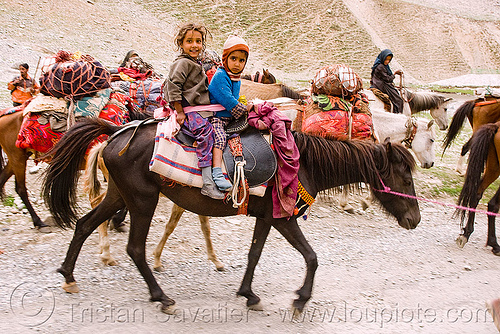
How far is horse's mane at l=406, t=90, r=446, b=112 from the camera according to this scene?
934cm

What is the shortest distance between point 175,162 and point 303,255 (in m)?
1.43

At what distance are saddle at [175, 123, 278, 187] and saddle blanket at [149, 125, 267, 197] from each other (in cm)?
6

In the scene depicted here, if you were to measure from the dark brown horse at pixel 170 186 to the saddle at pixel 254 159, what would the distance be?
23 cm

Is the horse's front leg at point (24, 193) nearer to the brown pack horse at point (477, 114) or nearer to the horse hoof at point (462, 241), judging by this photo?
the horse hoof at point (462, 241)

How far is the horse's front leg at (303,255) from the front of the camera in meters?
3.72

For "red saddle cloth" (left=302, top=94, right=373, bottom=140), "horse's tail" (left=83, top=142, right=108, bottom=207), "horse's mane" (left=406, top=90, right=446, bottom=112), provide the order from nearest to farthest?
"horse's tail" (left=83, top=142, right=108, bottom=207), "red saddle cloth" (left=302, top=94, right=373, bottom=140), "horse's mane" (left=406, top=90, right=446, bottom=112)

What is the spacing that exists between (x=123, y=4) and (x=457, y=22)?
112 ft

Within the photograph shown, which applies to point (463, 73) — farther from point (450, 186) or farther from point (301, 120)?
point (301, 120)

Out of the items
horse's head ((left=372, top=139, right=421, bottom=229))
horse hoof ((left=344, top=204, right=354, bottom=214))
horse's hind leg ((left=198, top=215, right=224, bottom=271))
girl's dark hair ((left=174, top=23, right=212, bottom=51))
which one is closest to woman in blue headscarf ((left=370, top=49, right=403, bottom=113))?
horse hoof ((left=344, top=204, right=354, bottom=214))

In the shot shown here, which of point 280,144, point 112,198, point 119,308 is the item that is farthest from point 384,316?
point 112,198

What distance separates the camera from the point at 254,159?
3.66 metres

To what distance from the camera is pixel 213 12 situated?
32438 mm

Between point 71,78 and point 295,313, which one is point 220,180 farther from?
point 71,78

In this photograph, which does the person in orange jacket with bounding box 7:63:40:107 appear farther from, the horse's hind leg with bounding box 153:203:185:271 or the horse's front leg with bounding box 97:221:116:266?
the horse's hind leg with bounding box 153:203:185:271
